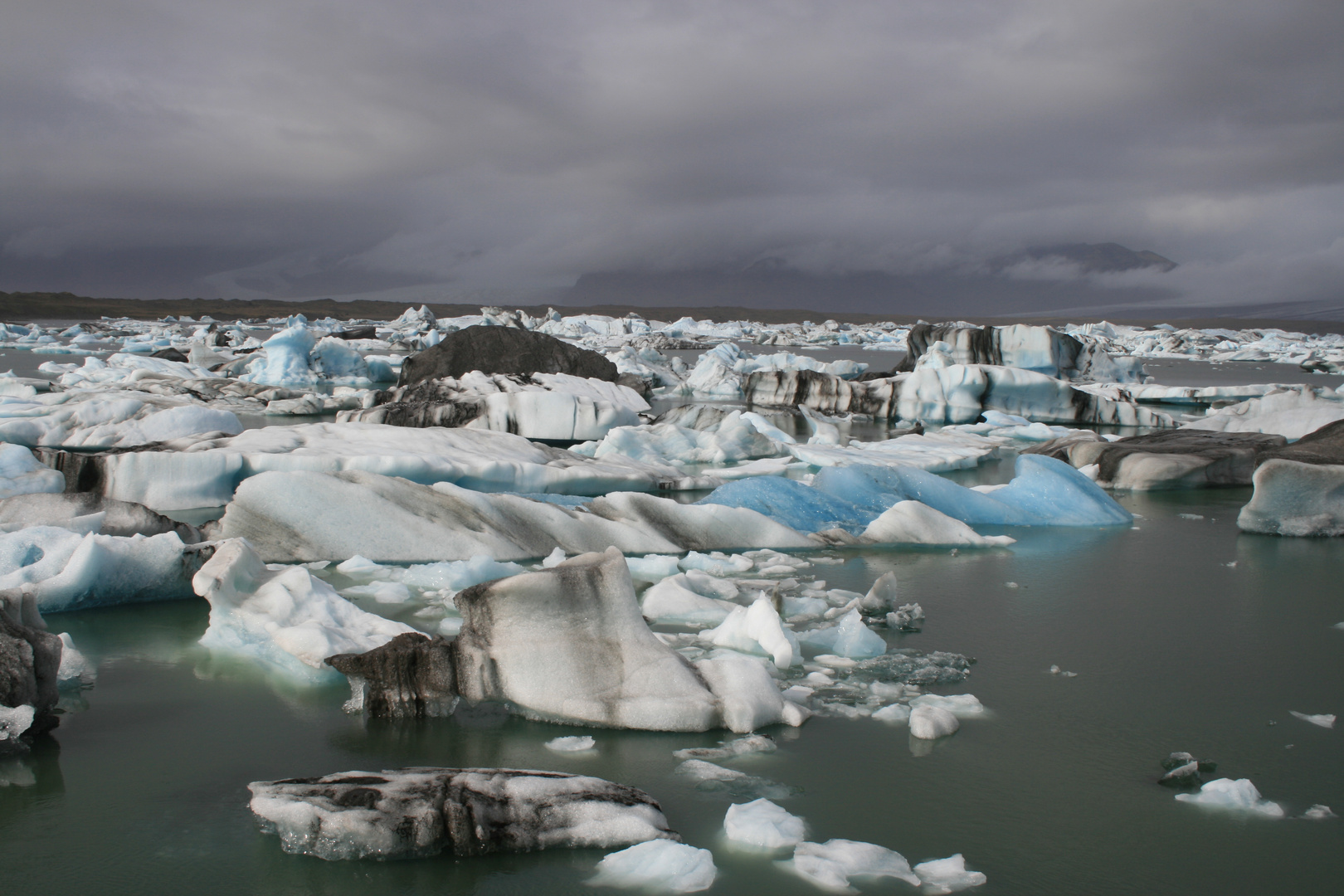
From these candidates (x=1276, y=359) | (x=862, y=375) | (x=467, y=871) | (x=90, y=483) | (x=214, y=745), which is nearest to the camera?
(x=467, y=871)

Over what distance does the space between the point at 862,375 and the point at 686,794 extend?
1725cm

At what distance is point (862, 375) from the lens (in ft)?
63.0

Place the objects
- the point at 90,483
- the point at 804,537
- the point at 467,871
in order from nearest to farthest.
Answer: the point at 467,871 → the point at 804,537 → the point at 90,483

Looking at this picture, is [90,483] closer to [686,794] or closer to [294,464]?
[294,464]

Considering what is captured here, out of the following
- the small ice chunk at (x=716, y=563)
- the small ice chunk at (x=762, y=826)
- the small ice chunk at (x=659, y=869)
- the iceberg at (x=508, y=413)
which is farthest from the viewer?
the iceberg at (x=508, y=413)

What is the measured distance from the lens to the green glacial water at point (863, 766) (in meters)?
2.22

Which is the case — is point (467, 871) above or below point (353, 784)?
below

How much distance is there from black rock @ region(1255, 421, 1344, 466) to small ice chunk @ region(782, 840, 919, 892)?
6.33m

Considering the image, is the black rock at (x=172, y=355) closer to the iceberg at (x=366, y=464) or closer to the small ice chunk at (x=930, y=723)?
the iceberg at (x=366, y=464)

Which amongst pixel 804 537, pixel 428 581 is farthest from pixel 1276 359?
pixel 428 581

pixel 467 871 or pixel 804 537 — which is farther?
pixel 804 537

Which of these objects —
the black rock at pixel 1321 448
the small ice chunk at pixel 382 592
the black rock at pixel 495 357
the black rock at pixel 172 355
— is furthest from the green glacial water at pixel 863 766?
the black rock at pixel 172 355

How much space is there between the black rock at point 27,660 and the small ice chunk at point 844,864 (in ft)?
7.37

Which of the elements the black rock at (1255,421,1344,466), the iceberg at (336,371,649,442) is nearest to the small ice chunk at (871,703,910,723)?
the black rock at (1255,421,1344,466)
